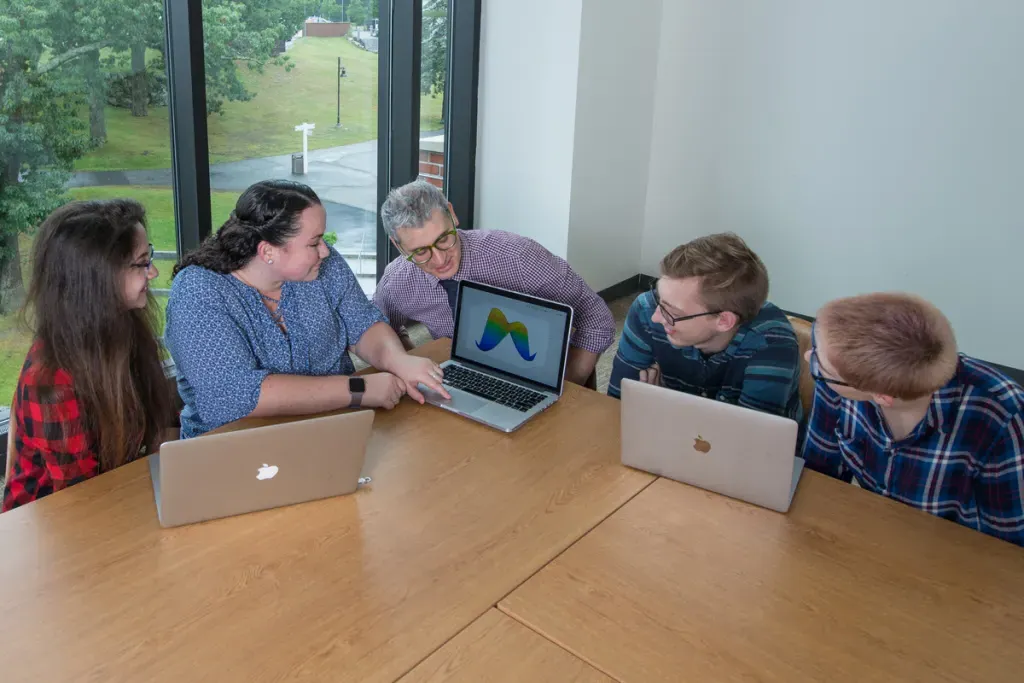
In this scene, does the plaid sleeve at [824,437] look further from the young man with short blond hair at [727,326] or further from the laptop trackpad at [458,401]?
the laptop trackpad at [458,401]

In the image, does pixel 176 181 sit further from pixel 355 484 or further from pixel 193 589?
pixel 193 589

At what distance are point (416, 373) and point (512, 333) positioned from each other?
0.27 metres

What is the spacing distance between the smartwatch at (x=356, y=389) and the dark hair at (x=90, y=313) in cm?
47

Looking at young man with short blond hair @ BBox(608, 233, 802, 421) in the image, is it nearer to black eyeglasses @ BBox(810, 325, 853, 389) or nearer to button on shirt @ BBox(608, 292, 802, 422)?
button on shirt @ BBox(608, 292, 802, 422)

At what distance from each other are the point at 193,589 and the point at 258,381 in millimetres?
631

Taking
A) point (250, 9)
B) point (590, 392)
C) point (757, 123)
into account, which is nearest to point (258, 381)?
point (590, 392)

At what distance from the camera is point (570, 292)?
103 inches

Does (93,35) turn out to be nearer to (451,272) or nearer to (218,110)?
(218,110)

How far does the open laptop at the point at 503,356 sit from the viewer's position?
80.7 inches

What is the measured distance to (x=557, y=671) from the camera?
1.24 metres

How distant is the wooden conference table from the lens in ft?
4.12

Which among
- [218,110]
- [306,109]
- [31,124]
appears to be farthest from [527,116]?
[31,124]

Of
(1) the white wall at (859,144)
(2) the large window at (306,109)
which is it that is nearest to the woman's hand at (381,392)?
(2) the large window at (306,109)

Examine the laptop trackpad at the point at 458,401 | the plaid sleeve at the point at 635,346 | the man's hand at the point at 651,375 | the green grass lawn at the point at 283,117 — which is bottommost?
the laptop trackpad at the point at 458,401
